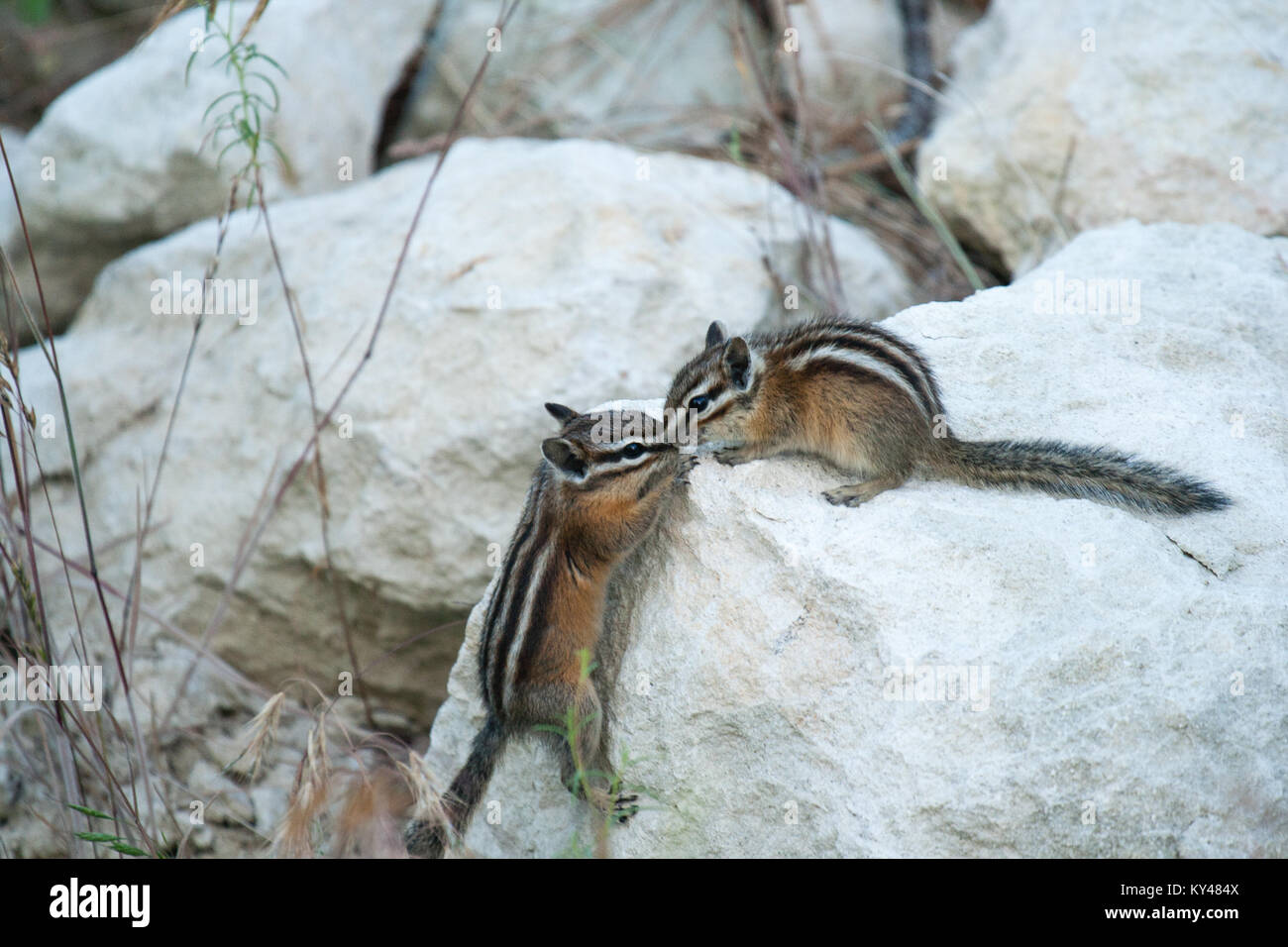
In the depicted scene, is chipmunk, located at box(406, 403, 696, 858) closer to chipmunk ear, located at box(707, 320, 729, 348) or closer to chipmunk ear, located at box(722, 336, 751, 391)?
chipmunk ear, located at box(722, 336, 751, 391)

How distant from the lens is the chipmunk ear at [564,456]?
14.2 ft

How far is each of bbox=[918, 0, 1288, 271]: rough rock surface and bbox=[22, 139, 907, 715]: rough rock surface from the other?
0.87m

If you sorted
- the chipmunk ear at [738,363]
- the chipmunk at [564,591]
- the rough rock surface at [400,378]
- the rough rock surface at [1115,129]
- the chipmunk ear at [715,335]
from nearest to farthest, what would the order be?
the chipmunk at [564,591] → the chipmunk ear at [738,363] → the chipmunk ear at [715,335] → the rough rock surface at [400,378] → the rough rock surface at [1115,129]

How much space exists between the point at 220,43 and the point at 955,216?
16.5 feet

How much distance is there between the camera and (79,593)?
664cm

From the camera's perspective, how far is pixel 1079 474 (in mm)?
4098

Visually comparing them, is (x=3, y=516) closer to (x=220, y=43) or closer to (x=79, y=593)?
(x=79, y=593)

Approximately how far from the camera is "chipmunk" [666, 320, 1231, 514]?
13.4 ft

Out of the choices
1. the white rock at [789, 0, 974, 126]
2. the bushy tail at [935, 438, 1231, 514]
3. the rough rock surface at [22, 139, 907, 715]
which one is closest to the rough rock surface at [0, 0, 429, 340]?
the rough rock surface at [22, 139, 907, 715]

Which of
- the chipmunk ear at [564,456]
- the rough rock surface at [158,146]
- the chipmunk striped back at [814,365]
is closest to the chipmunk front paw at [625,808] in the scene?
the chipmunk ear at [564,456]

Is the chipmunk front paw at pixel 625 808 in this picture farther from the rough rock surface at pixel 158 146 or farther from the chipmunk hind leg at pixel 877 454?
the rough rock surface at pixel 158 146

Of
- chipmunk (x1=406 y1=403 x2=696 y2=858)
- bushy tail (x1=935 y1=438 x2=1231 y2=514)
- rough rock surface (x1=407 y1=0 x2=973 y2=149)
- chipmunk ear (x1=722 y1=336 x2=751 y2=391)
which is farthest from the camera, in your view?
rough rock surface (x1=407 y1=0 x2=973 y2=149)

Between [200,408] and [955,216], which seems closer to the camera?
[200,408]
